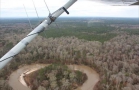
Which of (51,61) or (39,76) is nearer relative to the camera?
(39,76)

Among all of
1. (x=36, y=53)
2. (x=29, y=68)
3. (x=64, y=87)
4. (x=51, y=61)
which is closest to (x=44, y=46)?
(x=36, y=53)

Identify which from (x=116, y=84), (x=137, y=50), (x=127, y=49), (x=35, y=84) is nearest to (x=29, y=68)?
(x=35, y=84)

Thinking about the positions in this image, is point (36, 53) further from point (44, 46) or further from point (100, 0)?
point (100, 0)

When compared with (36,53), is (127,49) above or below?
below

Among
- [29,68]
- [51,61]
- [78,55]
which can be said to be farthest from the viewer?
[78,55]

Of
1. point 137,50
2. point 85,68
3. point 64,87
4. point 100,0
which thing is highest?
point 100,0

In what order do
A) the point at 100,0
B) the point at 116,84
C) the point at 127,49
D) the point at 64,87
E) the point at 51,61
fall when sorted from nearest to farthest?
the point at 100,0 < the point at 64,87 < the point at 116,84 < the point at 51,61 < the point at 127,49

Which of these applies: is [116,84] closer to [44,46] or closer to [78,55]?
[78,55]

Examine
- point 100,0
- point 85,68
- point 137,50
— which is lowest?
point 137,50

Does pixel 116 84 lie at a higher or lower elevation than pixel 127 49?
higher
